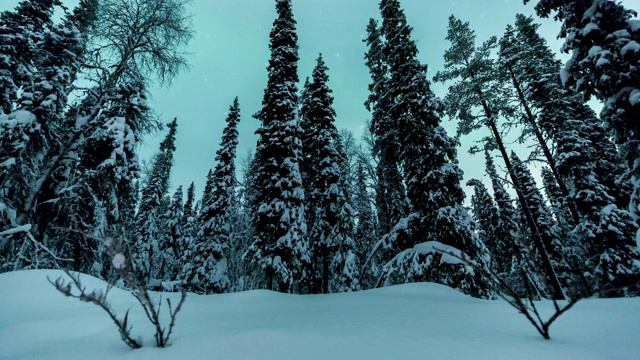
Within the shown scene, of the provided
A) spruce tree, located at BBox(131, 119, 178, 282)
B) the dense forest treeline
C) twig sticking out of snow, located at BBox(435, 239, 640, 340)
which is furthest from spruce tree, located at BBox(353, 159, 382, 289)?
twig sticking out of snow, located at BBox(435, 239, 640, 340)

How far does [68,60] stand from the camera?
9914 mm

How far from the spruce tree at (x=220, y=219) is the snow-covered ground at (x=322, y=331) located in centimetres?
1296

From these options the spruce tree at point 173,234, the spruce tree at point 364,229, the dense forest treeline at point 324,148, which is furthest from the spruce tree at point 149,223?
the spruce tree at point 364,229

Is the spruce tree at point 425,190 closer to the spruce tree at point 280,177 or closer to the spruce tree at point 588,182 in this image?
the spruce tree at point 280,177

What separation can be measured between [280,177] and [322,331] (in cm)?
1064

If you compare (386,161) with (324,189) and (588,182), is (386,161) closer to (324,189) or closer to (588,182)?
(324,189)

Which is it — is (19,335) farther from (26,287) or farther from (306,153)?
(306,153)

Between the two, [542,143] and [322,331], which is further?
[542,143]

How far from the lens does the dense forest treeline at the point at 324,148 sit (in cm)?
784

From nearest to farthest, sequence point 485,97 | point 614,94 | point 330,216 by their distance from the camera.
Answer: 1. point 614,94
2. point 485,97
3. point 330,216

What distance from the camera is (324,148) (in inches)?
628

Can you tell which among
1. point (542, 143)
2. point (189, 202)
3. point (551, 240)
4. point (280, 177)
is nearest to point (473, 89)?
point (542, 143)

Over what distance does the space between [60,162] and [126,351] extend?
A: 1039cm

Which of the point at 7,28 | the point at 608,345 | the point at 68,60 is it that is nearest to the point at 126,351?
the point at 608,345
